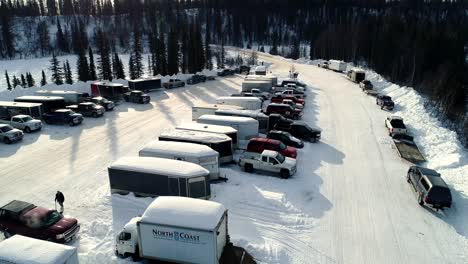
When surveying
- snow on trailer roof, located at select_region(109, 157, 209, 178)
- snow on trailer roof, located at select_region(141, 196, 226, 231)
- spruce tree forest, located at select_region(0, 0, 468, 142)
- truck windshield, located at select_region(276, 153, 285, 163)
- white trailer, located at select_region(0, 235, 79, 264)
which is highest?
spruce tree forest, located at select_region(0, 0, 468, 142)

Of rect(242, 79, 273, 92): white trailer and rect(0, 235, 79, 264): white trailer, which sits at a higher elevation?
rect(0, 235, 79, 264): white trailer

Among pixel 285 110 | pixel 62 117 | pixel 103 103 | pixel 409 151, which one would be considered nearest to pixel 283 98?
pixel 285 110

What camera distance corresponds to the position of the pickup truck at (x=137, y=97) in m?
42.6

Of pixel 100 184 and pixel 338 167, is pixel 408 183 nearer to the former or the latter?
pixel 338 167

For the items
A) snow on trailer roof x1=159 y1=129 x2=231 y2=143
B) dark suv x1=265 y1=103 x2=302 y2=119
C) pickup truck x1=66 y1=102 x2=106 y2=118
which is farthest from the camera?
pickup truck x1=66 y1=102 x2=106 y2=118

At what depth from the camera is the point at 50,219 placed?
14891 mm

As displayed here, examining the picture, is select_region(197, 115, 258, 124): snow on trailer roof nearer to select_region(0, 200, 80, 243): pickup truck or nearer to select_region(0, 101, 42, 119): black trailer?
select_region(0, 200, 80, 243): pickup truck

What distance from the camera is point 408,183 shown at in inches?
845

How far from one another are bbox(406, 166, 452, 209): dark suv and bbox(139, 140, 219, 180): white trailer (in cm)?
1192

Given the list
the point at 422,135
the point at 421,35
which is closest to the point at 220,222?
the point at 422,135

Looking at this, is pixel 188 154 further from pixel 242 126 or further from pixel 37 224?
pixel 37 224

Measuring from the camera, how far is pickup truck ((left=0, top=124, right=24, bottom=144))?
2783 centimetres

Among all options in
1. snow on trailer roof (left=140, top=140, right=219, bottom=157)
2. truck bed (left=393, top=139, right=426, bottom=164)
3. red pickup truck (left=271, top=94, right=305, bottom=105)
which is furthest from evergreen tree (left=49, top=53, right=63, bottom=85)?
truck bed (left=393, top=139, right=426, bottom=164)

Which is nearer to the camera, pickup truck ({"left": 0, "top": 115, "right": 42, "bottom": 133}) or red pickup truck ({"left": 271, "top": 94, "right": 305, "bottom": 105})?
pickup truck ({"left": 0, "top": 115, "right": 42, "bottom": 133})
